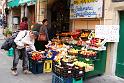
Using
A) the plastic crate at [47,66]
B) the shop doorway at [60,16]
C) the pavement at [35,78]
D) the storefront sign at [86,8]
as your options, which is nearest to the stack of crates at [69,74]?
the pavement at [35,78]

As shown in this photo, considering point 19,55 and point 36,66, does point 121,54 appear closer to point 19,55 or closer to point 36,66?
point 36,66

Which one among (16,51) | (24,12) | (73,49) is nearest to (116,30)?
(73,49)

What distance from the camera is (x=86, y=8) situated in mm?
10750

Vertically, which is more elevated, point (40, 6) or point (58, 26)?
point (40, 6)

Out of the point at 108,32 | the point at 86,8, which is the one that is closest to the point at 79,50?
the point at 108,32

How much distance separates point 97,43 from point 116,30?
730 millimetres

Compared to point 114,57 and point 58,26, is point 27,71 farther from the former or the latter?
point 58,26

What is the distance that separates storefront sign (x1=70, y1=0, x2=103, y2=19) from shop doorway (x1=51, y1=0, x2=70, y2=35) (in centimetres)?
147

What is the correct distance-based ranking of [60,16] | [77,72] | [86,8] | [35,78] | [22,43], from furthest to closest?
[60,16] → [86,8] → [22,43] → [35,78] → [77,72]

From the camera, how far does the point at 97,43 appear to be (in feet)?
29.5

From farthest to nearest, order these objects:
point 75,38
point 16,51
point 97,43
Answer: point 75,38 → point 16,51 → point 97,43

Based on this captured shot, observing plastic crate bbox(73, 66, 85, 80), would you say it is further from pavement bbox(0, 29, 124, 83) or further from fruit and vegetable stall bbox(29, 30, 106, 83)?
pavement bbox(0, 29, 124, 83)

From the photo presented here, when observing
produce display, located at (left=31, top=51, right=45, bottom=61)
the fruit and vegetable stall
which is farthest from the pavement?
produce display, located at (left=31, top=51, right=45, bottom=61)

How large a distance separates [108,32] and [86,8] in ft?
6.09
